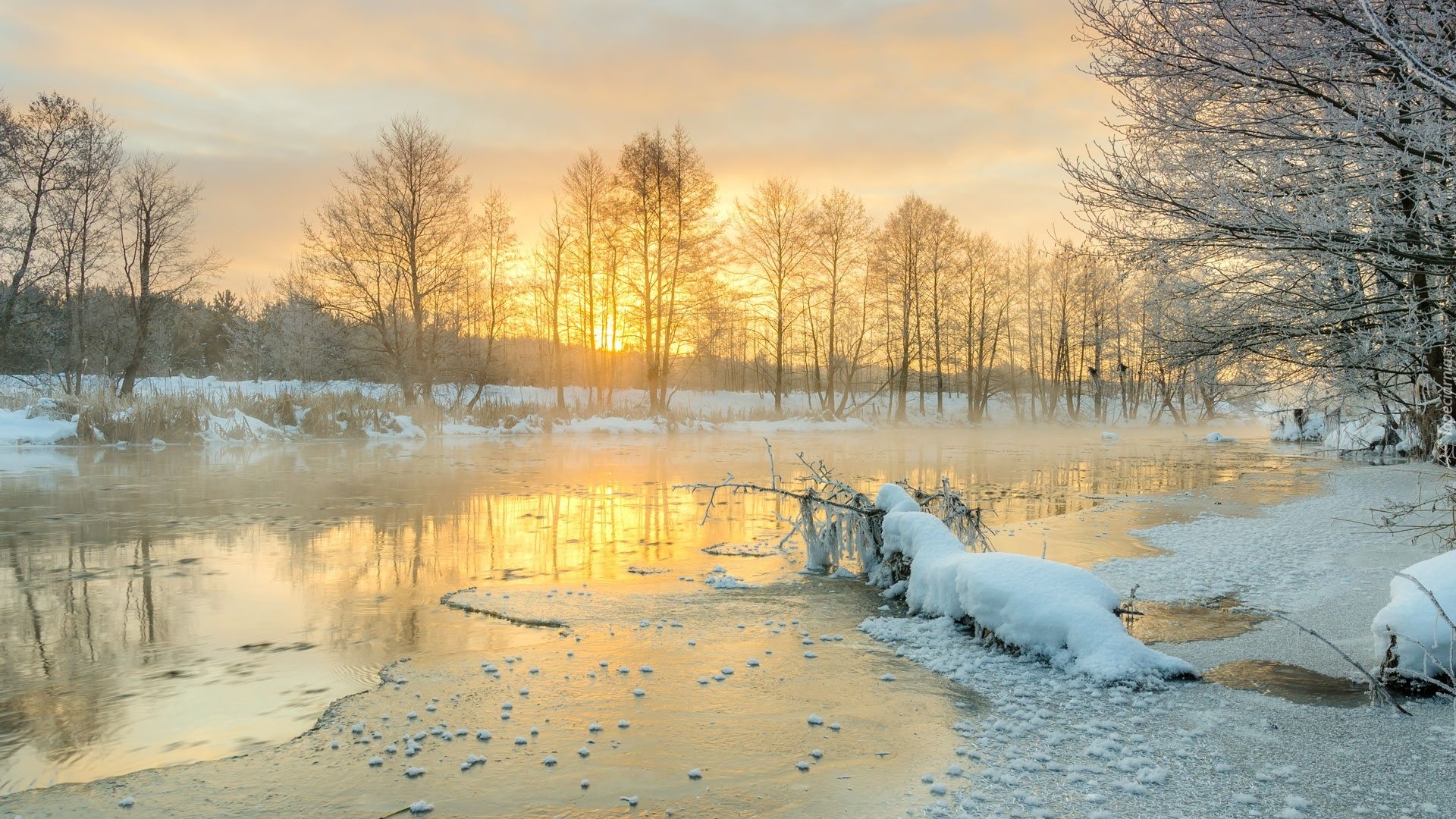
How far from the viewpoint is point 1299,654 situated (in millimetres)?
4957

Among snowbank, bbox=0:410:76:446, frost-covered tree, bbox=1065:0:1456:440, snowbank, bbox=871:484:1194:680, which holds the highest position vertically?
frost-covered tree, bbox=1065:0:1456:440

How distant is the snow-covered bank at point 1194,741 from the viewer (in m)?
3.11

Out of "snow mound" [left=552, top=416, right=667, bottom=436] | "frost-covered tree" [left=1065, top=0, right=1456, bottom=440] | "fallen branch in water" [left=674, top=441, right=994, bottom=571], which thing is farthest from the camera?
"snow mound" [left=552, top=416, right=667, bottom=436]

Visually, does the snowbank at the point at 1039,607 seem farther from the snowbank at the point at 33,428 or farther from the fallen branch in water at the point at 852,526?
the snowbank at the point at 33,428

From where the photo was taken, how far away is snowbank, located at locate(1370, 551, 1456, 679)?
13.5 feet

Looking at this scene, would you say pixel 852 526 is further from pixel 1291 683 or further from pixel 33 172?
pixel 33 172

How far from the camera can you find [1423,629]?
13.6 ft

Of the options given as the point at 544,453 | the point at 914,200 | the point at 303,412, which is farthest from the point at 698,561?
the point at 914,200

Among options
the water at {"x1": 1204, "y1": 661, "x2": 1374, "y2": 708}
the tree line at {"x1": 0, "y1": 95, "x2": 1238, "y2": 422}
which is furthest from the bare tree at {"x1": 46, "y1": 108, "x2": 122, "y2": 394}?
the water at {"x1": 1204, "y1": 661, "x2": 1374, "y2": 708}

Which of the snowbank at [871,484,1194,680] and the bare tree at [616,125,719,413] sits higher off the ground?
the bare tree at [616,125,719,413]

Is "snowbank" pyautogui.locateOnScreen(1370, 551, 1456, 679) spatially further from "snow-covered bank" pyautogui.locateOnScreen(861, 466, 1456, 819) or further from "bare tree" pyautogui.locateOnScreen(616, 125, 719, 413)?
"bare tree" pyautogui.locateOnScreen(616, 125, 719, 413)

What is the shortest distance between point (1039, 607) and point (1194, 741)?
1.33 m

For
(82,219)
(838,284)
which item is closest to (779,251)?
(838,284)

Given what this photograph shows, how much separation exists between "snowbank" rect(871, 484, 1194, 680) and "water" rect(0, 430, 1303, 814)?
659 millimetres
